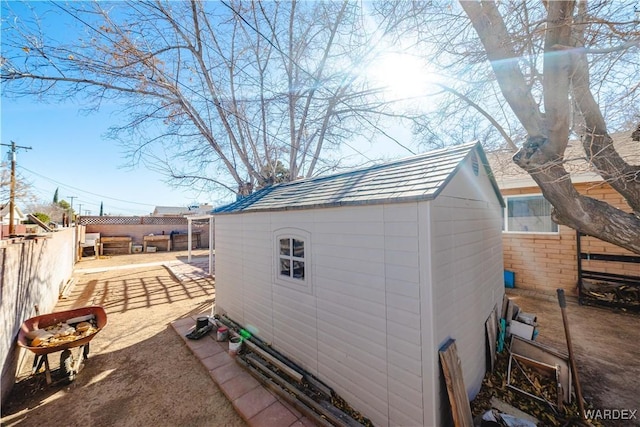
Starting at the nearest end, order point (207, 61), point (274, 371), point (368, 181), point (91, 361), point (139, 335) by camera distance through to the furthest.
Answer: point (368, 181), point (274, 371), point (91, 361), point (139, 335), point (207, 61)

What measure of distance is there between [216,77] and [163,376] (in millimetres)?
9416

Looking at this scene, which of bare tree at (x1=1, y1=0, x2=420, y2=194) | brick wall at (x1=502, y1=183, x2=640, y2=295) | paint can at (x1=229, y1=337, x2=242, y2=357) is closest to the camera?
paint can at (x1=229, y1=337, x2=242, y2=357)

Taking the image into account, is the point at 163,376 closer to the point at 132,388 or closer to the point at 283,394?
the point at 132,388

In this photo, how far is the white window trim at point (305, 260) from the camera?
3510 millimetres

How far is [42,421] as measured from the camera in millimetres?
2951

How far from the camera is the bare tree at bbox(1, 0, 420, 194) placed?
584 centimetres

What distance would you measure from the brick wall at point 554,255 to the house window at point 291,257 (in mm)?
7852

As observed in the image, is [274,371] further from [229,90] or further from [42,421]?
[229,90]

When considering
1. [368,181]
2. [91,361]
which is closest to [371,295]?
[368,181]

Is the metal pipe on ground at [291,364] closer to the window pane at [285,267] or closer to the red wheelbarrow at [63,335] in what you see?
the window pane at [285,267]

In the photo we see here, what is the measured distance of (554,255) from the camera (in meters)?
7.16

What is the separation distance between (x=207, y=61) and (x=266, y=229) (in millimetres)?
7674

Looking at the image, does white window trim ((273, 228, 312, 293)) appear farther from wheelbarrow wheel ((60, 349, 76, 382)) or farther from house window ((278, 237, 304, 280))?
wheelbarrow wheel ((60, 349, 76, 382))

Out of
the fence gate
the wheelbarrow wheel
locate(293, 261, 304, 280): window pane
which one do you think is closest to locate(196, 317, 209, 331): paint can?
the wheelbarrow wheel
